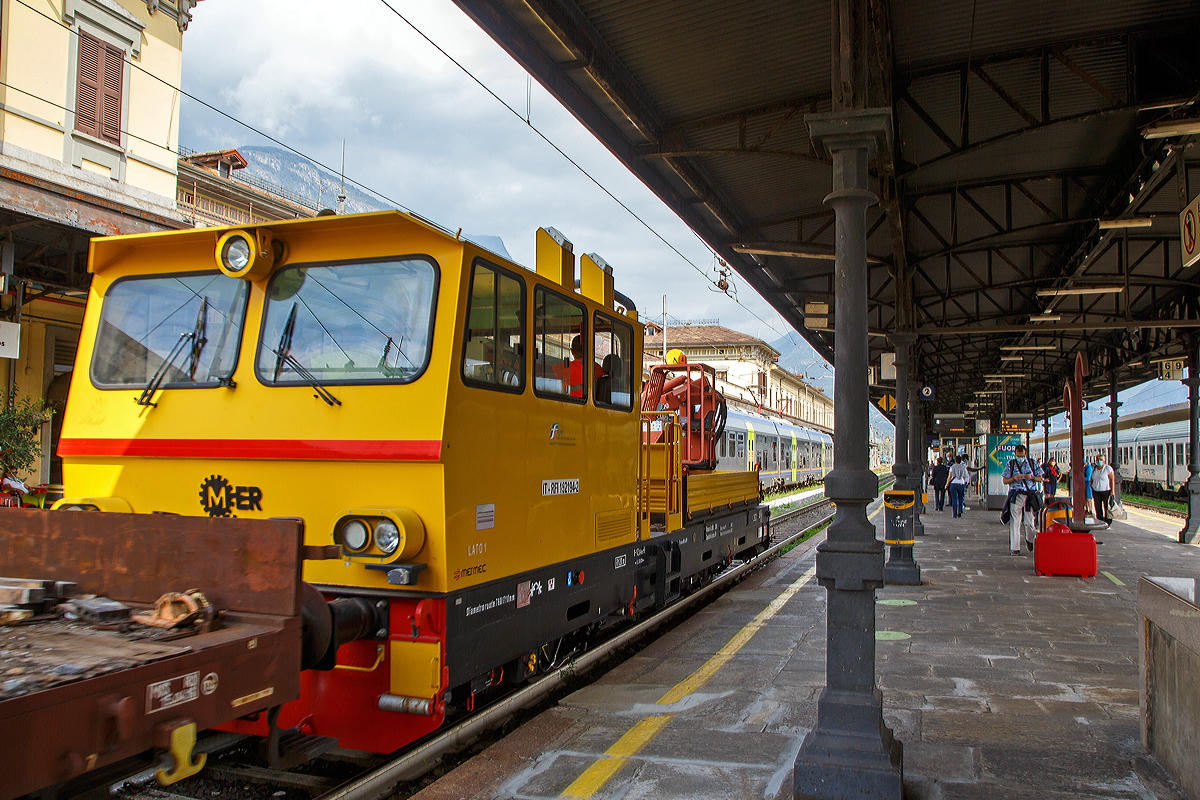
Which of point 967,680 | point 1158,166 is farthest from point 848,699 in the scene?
point 1158,166

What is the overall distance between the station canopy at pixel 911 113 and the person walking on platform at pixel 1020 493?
2.40 meters

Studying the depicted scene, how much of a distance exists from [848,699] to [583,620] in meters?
2.15

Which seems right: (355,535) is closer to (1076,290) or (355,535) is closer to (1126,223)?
(1126,223)

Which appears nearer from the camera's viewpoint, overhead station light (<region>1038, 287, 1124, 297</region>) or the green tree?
the green tree

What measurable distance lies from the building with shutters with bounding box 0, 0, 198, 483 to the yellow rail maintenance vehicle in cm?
716

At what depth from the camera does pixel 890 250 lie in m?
13.3

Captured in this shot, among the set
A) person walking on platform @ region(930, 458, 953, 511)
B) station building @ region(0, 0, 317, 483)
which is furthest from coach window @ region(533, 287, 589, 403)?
person walking on platform @ region(930, 458, 953, 511)

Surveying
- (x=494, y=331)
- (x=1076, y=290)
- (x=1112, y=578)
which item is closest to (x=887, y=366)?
(x=1076, y=290)

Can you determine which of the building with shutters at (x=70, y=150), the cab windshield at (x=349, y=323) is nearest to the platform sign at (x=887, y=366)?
the building with shutters at (x=70, y=150)

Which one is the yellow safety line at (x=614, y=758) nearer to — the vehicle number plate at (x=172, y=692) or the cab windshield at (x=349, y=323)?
the vehicle number plate at (x=172, y=692)

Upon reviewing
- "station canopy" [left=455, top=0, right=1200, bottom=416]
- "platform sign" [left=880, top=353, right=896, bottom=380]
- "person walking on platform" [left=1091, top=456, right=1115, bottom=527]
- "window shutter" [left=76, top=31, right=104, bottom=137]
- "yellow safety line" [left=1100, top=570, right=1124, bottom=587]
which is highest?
"window shutter" [left=76, top=31, right=104, bottom=137]

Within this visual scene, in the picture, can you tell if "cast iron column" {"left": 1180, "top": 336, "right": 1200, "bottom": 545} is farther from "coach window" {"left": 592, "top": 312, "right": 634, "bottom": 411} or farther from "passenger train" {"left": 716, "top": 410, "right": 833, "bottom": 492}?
"coach window" {"left": 592, "top": 312, "right": 634, "bottom": 411}

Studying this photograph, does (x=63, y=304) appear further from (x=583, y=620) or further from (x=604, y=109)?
(x=583, y=620)

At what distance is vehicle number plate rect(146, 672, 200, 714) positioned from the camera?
7.39 ft
